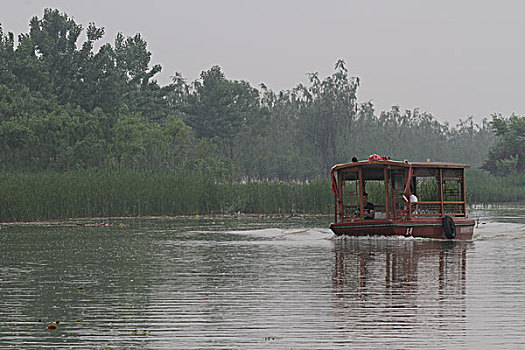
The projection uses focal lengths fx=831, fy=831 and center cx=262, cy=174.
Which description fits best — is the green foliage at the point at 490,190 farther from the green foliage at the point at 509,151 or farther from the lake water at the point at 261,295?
the lake water at the point at 261,295

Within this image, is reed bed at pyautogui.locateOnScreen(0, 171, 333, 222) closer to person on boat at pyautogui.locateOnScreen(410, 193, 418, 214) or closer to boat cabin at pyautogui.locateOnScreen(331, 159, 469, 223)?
A: boat cabin at pyautogui.locateOnScreen(331, 159, 469, 223)

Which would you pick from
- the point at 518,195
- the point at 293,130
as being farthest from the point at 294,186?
the point at 293,130

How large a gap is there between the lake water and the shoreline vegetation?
993 centimetres

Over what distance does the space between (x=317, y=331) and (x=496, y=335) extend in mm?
1784

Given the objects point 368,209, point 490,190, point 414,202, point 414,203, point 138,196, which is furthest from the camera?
point 490,190

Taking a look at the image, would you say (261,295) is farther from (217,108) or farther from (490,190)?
(217,108)

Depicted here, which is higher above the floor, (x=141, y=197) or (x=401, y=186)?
(x=401, y=186)

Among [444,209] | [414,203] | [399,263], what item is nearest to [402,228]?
[414,203]

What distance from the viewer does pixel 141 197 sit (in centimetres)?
3488

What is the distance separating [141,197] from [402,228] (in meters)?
14.8

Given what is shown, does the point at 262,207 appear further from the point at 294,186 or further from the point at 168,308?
the point at 168,308

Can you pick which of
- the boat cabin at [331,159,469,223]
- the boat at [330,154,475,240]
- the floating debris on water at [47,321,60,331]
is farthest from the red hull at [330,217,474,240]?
the floating debris on water at [47,321,60,331]

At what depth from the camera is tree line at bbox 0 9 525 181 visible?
5012cm

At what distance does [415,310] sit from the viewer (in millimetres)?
9836
